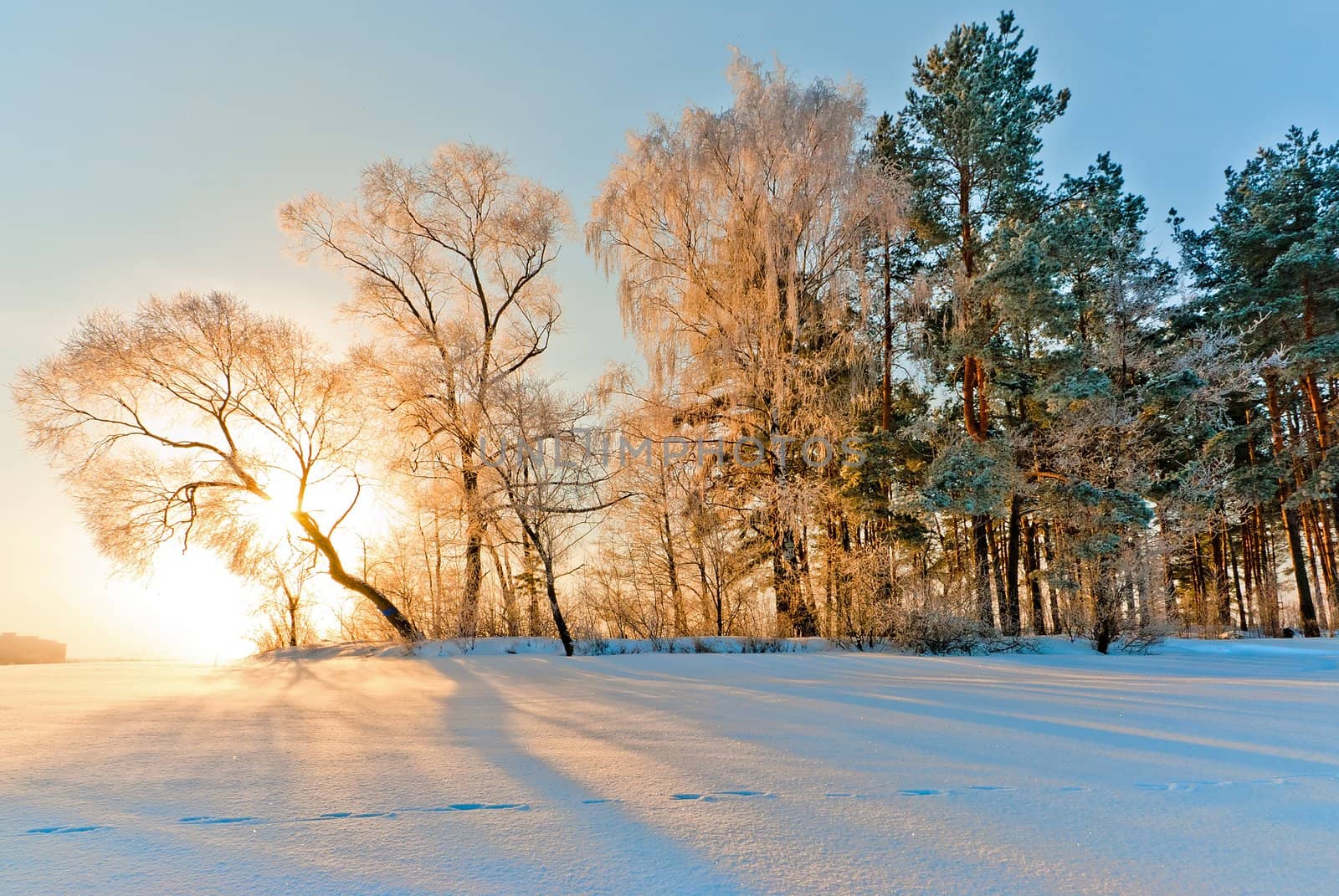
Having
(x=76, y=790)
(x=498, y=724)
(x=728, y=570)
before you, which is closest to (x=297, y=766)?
(x=76, y=790)

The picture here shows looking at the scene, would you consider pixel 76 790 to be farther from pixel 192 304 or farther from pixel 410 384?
pixel 192 304

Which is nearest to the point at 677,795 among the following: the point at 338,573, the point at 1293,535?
the point at 338,573

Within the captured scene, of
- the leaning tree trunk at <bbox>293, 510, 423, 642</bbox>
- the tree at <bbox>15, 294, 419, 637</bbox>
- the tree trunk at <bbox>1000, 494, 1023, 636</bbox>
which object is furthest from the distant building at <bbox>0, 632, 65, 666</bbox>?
the tree trunk at <bbox>1000, 494, 1023, 636</bbox>

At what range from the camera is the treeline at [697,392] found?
10.6 meters

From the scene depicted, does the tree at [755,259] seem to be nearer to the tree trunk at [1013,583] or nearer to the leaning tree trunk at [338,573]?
the tree trunk at [1013,583]

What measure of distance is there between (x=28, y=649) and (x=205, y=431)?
465cm

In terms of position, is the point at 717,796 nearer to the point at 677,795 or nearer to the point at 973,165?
the point at 677,795

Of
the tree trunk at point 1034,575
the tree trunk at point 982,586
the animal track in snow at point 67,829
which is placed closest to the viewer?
the animal track in snow at point 67,829

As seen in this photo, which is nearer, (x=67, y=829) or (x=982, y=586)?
(x=67, y=829)

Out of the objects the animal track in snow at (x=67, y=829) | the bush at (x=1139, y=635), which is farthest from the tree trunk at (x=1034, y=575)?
the animal track in snow at (x=67, y=829)

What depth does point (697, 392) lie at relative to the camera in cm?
1136

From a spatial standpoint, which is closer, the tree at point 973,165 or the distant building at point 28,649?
the distant building at point 28,649

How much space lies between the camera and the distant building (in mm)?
11000

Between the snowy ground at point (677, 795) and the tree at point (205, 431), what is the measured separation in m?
8.39
